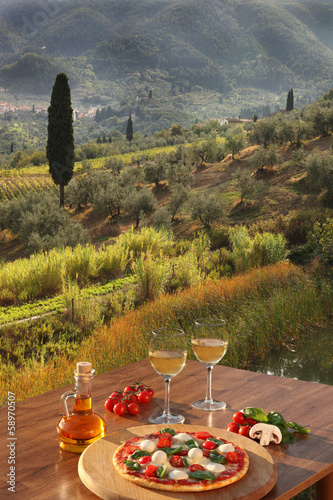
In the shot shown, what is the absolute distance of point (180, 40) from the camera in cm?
10506

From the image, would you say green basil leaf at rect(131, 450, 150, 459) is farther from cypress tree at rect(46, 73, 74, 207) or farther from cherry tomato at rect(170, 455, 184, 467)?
cypress tree at rect(46, 73, 74, 207)

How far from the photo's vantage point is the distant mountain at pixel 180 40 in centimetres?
9062

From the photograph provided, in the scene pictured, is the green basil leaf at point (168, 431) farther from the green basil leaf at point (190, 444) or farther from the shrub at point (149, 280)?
the shrub at point (149, 280)

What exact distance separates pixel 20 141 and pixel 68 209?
3304 centimetres

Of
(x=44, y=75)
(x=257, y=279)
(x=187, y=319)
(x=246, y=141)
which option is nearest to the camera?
(x=187, y=319)

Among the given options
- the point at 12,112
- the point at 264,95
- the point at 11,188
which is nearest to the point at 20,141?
the point at 12,112

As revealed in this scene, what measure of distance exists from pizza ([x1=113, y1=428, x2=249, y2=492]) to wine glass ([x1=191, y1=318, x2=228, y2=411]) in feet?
1.03

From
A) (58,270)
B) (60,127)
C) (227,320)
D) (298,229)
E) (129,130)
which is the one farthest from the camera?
(129,130)

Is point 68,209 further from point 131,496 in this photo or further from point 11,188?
point 131,496

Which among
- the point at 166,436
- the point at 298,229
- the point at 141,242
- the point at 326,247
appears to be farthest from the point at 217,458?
the point at 298,229

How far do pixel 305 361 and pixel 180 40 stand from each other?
11016 cm

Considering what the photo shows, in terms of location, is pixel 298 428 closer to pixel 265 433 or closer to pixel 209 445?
pixel 265 433

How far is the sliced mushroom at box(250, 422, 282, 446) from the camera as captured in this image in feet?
4.20

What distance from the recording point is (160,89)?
9050 centimetres
